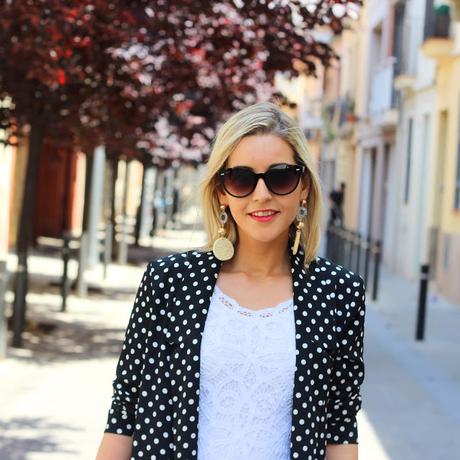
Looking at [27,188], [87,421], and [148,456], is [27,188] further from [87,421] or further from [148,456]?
[148,456]

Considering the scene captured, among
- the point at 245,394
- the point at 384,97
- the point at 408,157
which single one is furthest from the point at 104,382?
the point at 384,97

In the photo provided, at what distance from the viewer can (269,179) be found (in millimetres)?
3113

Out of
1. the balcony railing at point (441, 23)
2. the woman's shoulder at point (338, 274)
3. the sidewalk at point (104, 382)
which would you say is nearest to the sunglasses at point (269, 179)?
the woman's shoulder at point (338, 274)

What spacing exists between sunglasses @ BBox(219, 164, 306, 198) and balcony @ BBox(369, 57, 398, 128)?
24.7 m

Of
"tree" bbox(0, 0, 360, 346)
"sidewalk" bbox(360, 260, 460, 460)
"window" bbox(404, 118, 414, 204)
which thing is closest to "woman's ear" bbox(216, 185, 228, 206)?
"sidewalk" bbox(360, 260, 460, 460)

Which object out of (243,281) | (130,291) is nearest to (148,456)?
(243,281)

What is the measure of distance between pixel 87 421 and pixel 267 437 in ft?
18.2

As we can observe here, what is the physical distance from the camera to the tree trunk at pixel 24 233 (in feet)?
37.9

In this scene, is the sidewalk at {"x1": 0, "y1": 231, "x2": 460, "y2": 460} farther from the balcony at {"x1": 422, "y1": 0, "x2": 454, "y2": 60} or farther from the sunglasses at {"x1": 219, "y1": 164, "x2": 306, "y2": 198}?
the balcony at {"x1": 422, "y1": 0, "x2": 454, "y2": 60}

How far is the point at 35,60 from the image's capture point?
9.83 metres

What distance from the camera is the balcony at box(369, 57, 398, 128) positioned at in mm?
27953

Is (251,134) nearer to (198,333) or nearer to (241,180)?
(241,180)

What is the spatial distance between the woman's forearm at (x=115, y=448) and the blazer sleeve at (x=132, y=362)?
14 millimetres

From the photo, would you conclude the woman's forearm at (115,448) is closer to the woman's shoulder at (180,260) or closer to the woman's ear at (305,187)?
the woman's shoulder at (180,260)
